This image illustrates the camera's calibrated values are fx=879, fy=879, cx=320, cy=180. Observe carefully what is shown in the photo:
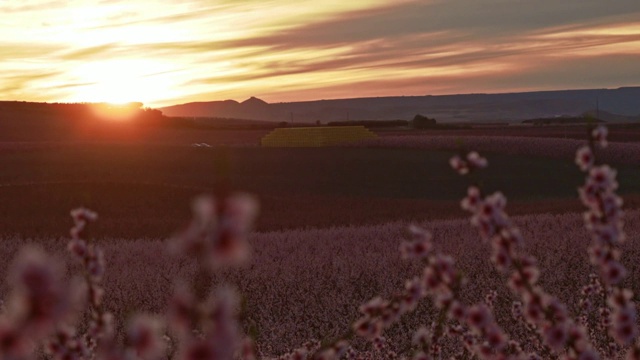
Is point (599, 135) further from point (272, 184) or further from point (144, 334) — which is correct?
point (272, 184)

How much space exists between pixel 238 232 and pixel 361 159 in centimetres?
3558

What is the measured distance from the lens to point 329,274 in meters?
9.72

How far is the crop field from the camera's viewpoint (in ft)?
64.7

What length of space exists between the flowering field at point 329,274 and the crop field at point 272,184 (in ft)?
11.3

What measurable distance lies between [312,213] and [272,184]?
8.75 meters

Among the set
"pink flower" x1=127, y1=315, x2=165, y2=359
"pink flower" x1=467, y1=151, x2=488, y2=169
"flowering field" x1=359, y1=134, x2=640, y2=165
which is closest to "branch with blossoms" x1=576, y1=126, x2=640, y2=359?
"pink flower" x1=467, y1=151, x2=488, y2=169

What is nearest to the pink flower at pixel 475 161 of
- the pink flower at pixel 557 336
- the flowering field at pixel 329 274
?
the pink flower at pixel 557 336

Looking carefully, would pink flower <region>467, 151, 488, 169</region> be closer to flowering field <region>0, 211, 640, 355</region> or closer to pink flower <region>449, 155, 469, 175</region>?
pink flower <region>449, 155, 469, 175</region>

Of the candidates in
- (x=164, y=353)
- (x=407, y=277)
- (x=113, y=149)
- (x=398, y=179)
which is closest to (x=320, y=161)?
(x=398, y=179)

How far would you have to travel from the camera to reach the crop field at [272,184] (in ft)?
64.7

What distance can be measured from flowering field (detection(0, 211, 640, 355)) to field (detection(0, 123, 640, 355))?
0.03 meters

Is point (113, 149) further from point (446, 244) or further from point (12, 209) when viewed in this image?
point (446, 244)

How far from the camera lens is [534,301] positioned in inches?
77.7

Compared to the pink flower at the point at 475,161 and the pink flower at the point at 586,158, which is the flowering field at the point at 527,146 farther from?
the pink flower at the point at 475,161
